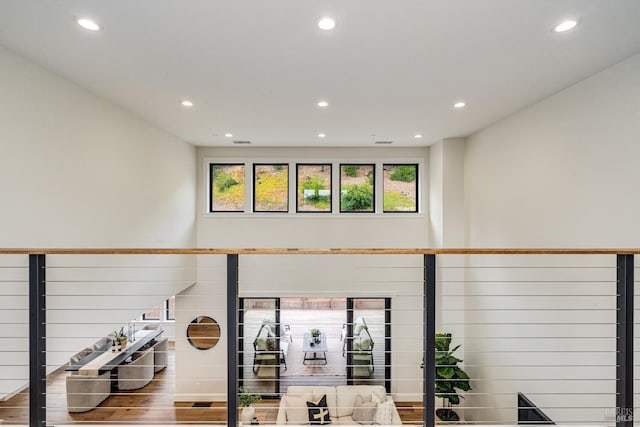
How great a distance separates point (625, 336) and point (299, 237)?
5.21m

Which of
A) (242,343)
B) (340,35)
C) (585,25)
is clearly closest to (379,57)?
(340,35)

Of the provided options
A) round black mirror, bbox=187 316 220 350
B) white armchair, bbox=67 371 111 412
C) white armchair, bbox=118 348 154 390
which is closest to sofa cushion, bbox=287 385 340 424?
round black mirror, bbox=187 316 220 350

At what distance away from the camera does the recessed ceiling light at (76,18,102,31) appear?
2.24 meters

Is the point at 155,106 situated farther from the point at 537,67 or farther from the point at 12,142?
the point at 537,67

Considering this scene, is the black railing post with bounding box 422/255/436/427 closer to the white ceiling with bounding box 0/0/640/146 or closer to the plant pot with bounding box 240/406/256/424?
the white ceiling with bounding box 0/0/640/146

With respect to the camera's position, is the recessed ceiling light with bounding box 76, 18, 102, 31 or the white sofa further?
the white sofa

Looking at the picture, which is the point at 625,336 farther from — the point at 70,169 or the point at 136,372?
the point at 136,372

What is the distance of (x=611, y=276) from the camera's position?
295cm

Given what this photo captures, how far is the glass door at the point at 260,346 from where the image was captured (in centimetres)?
668

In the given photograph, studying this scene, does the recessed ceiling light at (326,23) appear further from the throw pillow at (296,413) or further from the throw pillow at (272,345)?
the throw pillow at (272,345)

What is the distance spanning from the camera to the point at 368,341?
6766 mm

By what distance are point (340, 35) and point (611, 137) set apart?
250 cm

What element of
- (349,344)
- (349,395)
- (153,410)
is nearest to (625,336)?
(349,395)

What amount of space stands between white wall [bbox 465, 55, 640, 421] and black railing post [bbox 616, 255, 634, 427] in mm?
893
